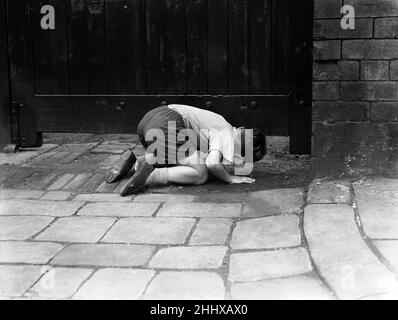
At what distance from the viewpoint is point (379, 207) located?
398 centimetres

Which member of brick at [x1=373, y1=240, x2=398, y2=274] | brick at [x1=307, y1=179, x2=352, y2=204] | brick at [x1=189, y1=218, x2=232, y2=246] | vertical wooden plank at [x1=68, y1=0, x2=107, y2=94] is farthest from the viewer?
vertical wooden plank at [x1=68, y1=0, x2=107, y2=94]

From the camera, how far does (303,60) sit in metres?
5.32

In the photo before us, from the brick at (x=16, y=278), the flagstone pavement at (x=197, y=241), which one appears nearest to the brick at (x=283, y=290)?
the flagstone pavement at (x=197, y=241)

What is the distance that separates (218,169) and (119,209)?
860 millimetres

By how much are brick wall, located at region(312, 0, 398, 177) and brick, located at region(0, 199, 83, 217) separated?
174cm

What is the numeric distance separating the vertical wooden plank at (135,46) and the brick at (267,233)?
2.09 m

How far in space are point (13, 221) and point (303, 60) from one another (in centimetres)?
263

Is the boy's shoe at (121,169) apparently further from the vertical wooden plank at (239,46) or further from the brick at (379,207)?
the brick at (379,207)

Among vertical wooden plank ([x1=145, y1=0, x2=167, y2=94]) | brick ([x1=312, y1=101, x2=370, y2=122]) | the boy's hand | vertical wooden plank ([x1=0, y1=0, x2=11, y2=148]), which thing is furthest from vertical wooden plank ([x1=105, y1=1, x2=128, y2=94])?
brick ([x1=312, y1=101, x2=370, y2=122])

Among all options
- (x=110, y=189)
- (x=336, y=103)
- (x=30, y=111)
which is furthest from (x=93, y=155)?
(x=336, y=103)

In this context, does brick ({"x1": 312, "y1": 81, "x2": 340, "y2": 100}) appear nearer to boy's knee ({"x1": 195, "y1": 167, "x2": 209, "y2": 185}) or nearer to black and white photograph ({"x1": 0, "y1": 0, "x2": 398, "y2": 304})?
black and white photograph ({"x1": 0, "y1": 0, "x2": 398, "y2": 304})

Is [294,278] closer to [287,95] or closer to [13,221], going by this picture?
[13,221]

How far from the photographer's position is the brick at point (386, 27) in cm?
436

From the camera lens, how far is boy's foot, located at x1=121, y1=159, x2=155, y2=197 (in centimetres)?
468
